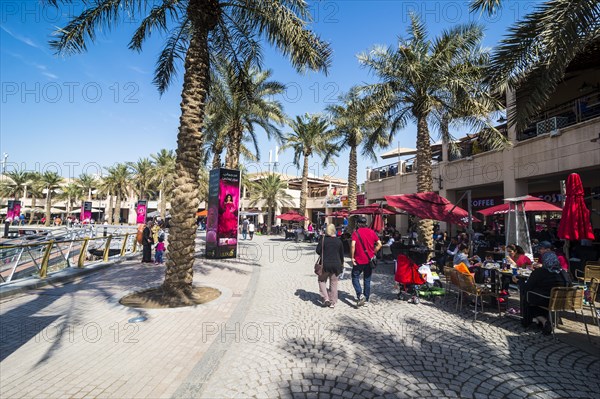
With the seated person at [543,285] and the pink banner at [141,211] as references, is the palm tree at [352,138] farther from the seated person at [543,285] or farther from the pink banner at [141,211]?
the pink banner at [141,211]

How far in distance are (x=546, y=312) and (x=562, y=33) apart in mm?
4520

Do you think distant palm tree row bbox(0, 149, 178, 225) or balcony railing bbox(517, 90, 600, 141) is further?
distant palm tree row bbox(0, 149, 178, 225)

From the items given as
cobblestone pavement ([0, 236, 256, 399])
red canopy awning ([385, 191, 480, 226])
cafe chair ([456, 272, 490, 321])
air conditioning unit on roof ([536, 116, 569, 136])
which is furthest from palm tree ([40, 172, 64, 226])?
air conditioning unit on roof ([536, 116, 569, 136])

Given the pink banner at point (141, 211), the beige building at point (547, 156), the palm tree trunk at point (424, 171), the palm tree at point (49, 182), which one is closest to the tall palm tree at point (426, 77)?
the palm tree trunk at point (424, 171)

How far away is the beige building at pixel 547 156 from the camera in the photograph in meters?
11.2

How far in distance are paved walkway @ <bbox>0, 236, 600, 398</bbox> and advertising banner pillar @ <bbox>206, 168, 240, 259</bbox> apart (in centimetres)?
591

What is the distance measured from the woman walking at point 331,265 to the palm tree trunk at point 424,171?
6.11 metres

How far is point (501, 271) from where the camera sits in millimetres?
5965

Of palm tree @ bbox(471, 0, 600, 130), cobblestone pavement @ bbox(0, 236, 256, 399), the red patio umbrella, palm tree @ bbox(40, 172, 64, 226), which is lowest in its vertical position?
cobblestone pavement @ bbox(0, 236, 256, 399)

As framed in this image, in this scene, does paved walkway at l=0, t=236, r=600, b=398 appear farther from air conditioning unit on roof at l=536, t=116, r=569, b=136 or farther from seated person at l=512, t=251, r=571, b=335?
air conditioning unit on roof at l=536, t=116, r=569, b=136

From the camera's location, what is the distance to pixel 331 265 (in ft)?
20.0

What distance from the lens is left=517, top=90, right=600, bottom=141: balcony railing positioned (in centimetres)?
1127

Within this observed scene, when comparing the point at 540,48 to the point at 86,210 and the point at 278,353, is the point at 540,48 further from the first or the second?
the point at 86,210

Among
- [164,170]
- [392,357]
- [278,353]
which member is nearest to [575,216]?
[392,357]
